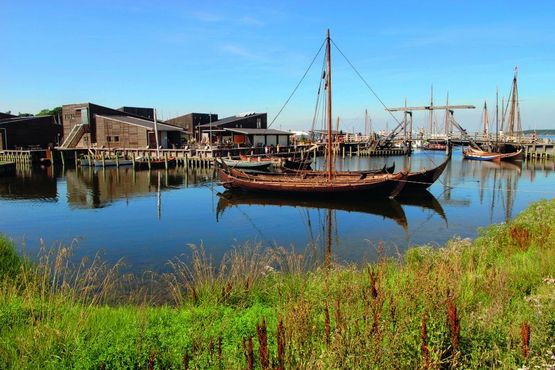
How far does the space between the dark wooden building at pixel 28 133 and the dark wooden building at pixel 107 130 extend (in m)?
2.85

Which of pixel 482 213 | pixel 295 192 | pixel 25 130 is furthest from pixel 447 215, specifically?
pixel 25 130

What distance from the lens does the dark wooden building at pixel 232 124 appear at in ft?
198

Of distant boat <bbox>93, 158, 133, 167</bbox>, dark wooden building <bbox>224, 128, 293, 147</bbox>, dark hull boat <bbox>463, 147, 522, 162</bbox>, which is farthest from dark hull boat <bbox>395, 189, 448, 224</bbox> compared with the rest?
dark wooden building <bbox>224, 128, 293, 147</bbox>

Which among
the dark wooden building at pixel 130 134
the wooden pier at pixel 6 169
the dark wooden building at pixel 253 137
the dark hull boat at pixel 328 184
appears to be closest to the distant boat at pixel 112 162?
the dark wooden building at pixel 130 134

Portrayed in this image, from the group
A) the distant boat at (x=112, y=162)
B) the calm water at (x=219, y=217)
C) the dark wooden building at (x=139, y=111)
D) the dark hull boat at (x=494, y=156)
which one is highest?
the dark wooden building at (x=139, y=111)

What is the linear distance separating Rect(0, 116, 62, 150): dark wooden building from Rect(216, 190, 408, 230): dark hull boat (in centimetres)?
4055

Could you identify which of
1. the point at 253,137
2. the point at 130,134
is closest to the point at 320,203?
the point at 253,137

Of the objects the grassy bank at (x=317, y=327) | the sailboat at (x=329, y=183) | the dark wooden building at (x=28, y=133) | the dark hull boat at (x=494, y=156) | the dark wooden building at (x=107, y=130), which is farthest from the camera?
the dark wooden building at (x=28, y=133)

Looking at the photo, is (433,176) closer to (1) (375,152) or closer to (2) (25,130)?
(1) (375,152)

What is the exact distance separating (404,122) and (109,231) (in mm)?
61312

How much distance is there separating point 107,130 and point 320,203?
3998 cm

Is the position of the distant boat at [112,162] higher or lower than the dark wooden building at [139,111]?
lower

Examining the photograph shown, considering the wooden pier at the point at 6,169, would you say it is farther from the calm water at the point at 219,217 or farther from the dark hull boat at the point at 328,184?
the dark hull boat at the point at 328,184

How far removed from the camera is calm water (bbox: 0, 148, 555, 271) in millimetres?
15242
